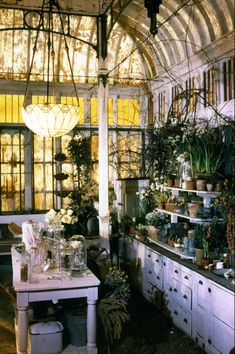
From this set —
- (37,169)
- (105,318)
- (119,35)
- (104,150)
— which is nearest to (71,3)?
(119,35)

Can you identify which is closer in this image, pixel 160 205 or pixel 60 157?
pixel 160 205

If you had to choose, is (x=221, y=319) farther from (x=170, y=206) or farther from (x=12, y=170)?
(x=12, y=170)

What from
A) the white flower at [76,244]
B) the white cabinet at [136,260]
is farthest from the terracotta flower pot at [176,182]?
the white flower at [76,244]

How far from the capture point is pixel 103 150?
8.38 meters

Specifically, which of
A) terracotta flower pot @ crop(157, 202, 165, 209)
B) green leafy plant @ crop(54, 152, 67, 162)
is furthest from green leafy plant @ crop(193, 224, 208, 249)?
green leafy plant @ crop(54, 152, 67, 162)

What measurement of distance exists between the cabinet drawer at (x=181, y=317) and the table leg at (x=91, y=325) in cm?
146

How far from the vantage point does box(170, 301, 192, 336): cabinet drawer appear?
6.02 m

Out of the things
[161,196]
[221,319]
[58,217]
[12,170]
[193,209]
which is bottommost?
[221,319]

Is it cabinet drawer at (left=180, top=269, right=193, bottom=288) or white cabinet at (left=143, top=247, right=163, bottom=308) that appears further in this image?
white cabinet at (left=143, top=247, right=163, bottom=308)

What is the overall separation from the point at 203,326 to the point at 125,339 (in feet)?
3.73

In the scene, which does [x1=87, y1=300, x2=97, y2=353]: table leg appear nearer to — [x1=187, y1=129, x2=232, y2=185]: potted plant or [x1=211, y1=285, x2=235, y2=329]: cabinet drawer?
[x1=211, y1=285, x2=235, y2=329]: cabinet drawer

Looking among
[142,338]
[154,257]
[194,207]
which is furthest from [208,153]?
[142,338]

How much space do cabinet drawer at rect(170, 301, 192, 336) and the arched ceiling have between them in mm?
3998

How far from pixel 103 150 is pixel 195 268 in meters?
3.25
